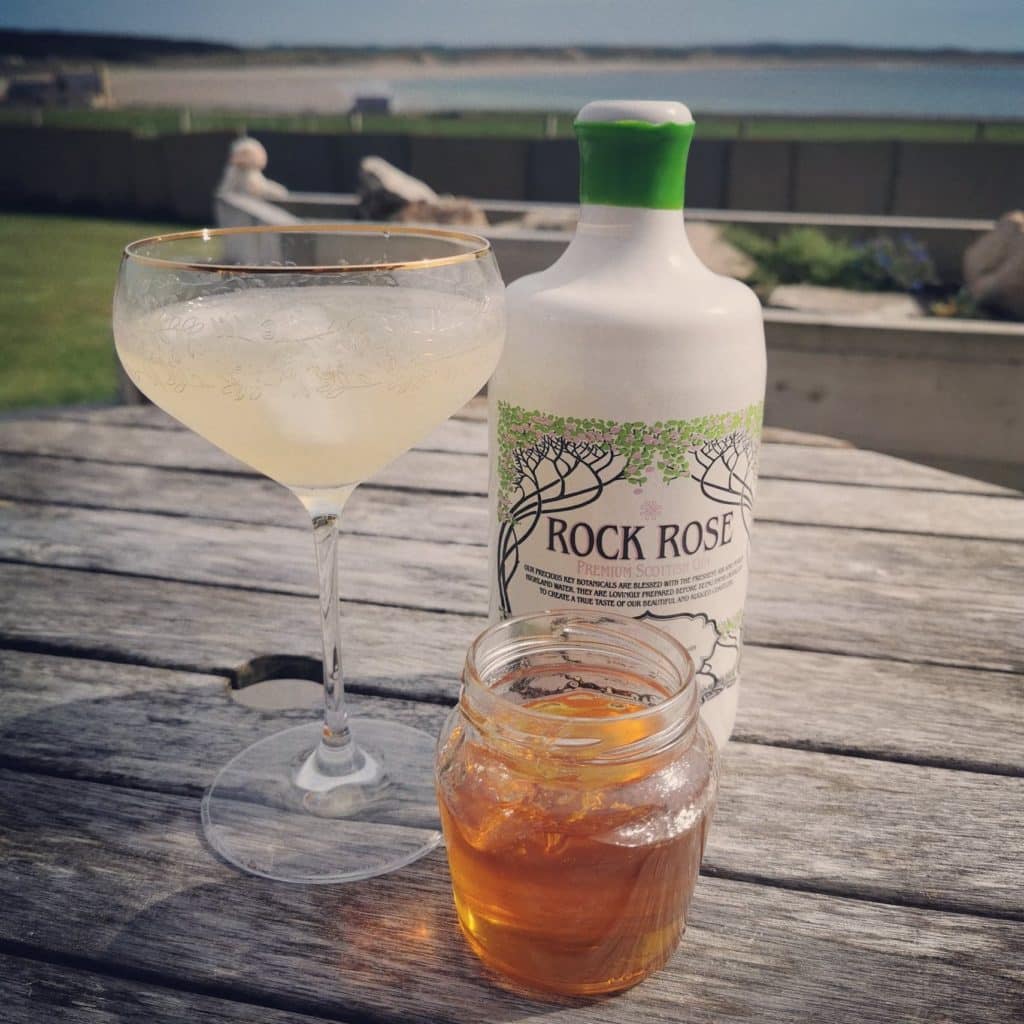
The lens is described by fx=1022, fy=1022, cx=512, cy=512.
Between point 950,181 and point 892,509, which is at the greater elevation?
point 892,509

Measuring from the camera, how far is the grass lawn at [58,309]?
6500 mm

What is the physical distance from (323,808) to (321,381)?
397 millimetres

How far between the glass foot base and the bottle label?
0.70 ft

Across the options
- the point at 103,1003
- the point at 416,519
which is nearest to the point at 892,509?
the point at 416,519

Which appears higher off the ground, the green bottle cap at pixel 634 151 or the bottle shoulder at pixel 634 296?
the green bottle cap at pixel 634 151

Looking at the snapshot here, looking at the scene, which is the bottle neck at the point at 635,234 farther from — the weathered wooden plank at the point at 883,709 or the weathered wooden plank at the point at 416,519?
the weathered wooden plank at the point at 416,519

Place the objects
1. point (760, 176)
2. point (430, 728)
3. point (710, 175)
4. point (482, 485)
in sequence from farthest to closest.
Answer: point (710, 175)
point (760, 176)
point (482, 485)
point (430, 728)

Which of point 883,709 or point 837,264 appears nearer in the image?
point 883,709

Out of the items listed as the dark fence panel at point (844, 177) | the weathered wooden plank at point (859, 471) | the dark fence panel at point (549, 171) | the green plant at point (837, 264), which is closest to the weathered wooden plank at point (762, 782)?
the weathered wooden plank at point (859, 471)

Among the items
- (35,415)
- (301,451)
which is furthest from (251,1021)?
(35,415)

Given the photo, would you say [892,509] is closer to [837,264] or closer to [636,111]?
[636,111]

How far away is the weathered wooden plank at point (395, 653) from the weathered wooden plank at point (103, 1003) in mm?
423

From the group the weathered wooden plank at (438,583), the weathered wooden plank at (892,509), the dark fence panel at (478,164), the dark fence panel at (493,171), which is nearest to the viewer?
the weathered wooden plank at (438,583)

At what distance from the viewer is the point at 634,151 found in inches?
33.1
